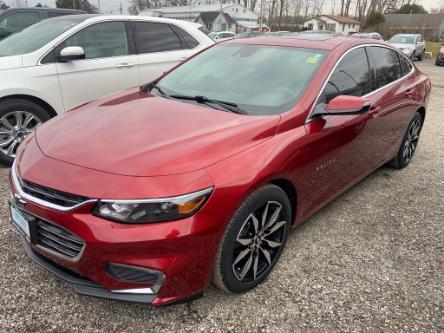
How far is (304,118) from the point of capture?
2.70m

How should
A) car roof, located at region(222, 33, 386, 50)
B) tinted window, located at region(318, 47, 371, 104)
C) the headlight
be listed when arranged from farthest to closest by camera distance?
car roof, located at region(222, 33, 386, 50), tinted window, located at region(318, 47, 371, 104), the headlight

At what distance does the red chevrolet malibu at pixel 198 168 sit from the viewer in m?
1.96

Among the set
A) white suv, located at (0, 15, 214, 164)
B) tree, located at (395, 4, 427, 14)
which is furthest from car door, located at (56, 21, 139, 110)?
tree, located at (395, 4, 427, 14)

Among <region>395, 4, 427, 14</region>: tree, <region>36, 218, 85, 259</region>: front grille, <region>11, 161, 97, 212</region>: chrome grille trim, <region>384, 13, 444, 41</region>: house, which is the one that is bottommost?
<region>384, 13, 444, 41</region>: house

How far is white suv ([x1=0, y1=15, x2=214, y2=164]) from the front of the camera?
426 cm

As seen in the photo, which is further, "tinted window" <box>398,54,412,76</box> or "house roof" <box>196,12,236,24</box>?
"house roof" <box>196,12,236,24</box>

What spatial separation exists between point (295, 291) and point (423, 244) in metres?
1.37

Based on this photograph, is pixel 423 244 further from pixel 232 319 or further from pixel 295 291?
pixel 232 319

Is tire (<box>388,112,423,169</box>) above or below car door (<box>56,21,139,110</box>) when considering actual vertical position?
below

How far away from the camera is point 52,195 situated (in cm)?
203

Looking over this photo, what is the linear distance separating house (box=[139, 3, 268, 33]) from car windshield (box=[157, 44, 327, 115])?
174ft

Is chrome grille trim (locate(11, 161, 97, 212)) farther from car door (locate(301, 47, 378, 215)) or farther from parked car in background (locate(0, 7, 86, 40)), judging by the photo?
parked car in background (locate(0, 7, 86, 40))

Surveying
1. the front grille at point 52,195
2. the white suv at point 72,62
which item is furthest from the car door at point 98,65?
the front grille at point 52,195

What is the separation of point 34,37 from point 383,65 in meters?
4.00
